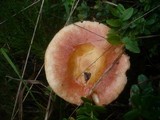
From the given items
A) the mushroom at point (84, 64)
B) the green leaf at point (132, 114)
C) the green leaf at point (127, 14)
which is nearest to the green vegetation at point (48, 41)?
the green leaf at point (127, 14)

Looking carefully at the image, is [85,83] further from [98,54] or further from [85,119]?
[85,119]

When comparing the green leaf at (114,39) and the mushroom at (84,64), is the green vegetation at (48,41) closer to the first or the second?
the green leaf at (114,39)

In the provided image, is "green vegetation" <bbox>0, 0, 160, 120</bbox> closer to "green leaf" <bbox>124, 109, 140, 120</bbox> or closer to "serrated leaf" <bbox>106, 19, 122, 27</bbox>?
"serrated leaf" <bbox>106, 19, 122, 27</bbox>

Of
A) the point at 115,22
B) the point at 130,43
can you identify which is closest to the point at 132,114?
the point at 130,43

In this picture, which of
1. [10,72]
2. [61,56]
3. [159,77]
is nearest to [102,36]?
[61,56]

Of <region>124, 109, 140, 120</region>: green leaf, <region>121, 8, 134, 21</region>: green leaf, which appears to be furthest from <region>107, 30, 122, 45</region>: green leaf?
<region>124, 109, 140, 120</region>: green leaf
